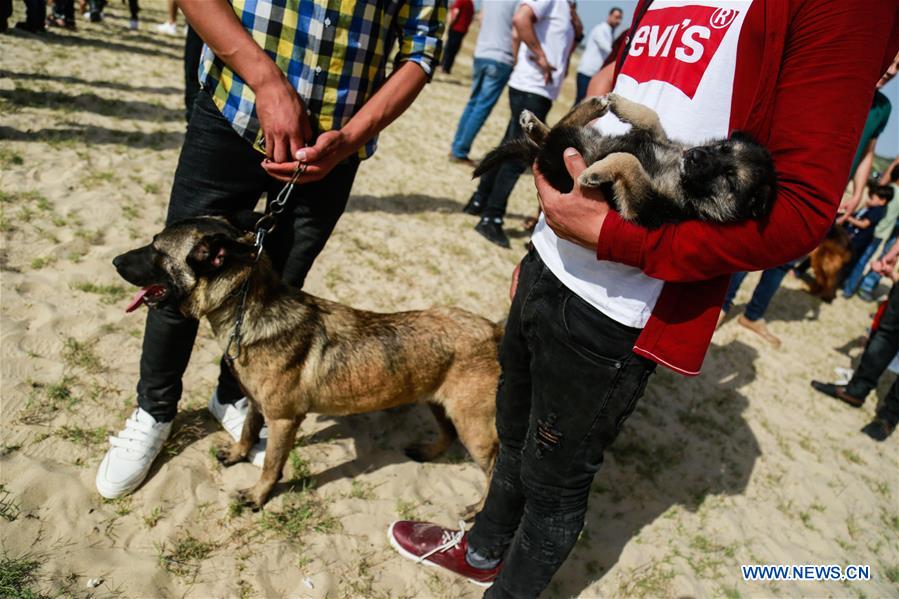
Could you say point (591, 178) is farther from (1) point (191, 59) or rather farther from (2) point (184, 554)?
(1) point (191, 59)

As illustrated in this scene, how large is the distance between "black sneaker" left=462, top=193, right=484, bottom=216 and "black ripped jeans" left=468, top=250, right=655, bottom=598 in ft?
16.6

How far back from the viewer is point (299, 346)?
2574mm

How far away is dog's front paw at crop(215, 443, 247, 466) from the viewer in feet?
9.43

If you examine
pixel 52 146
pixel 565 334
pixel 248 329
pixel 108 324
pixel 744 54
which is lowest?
pixel 108 324

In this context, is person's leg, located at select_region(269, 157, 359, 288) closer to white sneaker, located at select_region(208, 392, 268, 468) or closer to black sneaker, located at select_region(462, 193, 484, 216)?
white sneaker, located at select_region(208, 392, 268, 468)

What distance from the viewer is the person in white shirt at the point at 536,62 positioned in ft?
19.9

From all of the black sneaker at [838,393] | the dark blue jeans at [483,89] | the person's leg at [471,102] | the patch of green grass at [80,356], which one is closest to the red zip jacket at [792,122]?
the patch of green grass at [80,356]

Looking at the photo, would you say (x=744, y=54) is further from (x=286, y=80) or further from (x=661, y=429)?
(x=661, y=429)

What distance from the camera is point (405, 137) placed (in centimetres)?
938

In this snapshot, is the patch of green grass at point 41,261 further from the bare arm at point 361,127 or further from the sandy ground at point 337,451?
the bare arm at point 361,127

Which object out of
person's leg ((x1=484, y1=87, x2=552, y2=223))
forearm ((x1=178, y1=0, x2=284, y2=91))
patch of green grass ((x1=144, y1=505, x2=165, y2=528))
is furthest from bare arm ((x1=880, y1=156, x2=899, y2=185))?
patch of green grass ((x1=144, y1=505, x2=165, y2=528))

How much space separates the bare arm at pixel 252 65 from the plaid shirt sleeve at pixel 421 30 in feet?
2.08

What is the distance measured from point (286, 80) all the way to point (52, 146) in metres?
4.88


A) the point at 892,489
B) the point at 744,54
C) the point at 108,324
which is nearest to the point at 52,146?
the point at 108,324
